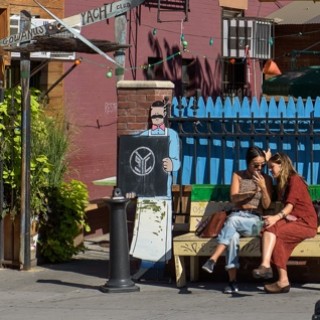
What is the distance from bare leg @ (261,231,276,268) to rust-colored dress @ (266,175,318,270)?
4cm

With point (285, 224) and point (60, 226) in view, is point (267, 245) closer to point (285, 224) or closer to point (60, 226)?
point (285, 224)

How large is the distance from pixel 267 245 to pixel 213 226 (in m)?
0.64

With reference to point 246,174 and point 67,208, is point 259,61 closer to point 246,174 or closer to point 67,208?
point 67,208

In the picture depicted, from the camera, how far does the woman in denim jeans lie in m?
10.3

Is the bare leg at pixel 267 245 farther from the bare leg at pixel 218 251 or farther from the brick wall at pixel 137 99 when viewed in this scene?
the brick wall at pixel 137 99

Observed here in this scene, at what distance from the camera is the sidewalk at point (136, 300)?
942cm

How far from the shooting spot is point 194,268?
11086mm

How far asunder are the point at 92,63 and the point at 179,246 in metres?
6.06

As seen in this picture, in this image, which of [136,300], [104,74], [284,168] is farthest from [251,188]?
[104,74]

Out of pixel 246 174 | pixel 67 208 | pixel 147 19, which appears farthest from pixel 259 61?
pixel 246 174

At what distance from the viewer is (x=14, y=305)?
33.3ft

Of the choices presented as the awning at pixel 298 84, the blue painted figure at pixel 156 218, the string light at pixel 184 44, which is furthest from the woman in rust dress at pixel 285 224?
the string light at pixel 184 44

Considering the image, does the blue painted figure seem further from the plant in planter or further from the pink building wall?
the pink building wall

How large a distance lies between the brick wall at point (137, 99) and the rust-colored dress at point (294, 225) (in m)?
1.82
